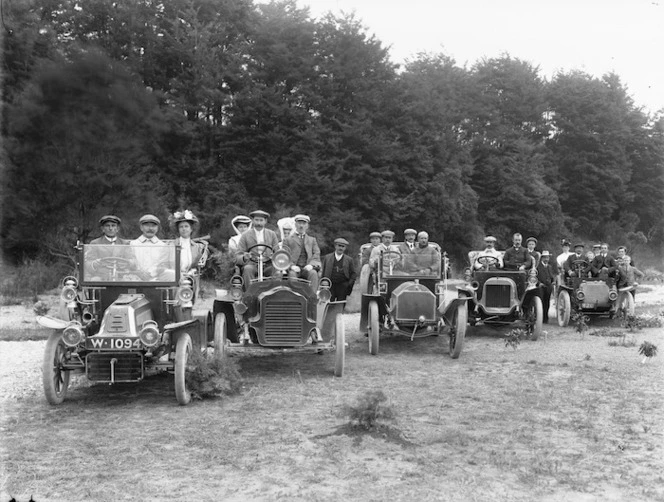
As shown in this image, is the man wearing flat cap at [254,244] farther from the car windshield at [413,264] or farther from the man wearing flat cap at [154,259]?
the car windshield at [413,264]

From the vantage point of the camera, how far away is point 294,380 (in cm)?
786

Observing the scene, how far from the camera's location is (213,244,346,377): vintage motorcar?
311 inches

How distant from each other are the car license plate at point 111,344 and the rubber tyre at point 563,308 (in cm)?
952

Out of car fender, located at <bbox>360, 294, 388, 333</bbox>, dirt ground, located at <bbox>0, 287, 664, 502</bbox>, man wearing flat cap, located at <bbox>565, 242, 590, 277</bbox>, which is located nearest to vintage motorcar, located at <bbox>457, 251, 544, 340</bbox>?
car fender, located at <bbox>360, 294, 388, 333</bbox>

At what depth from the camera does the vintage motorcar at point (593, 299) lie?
13.2 m

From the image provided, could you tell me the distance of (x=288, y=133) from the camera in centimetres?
2533

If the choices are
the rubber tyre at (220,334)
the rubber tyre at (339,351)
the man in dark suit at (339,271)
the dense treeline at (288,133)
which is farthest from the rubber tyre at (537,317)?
the dense treeline at (288,133)

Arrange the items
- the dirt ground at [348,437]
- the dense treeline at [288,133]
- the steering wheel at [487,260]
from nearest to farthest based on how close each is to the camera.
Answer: the dirt ground at [348,437] < the steering wheel at [487,260] < the dense treeline at [288,133]

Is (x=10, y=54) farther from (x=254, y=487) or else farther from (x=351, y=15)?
(x=254, y=487)

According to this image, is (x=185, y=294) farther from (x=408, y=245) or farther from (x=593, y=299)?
(x=593, y=299)

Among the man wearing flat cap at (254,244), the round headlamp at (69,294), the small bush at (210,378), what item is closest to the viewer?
the round headlamp at (69,294)

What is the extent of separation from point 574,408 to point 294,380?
3086mm

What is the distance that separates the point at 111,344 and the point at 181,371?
2.26 feet

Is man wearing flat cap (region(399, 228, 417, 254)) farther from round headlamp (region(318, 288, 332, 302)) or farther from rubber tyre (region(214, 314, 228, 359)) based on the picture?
rubber tyre (region(214, 314, 228, 359))
